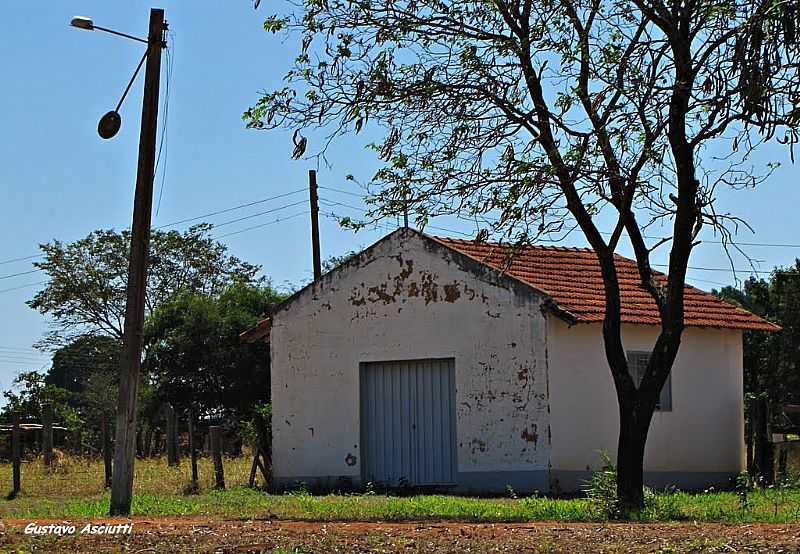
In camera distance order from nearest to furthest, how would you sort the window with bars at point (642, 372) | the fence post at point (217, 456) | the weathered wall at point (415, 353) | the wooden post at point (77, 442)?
the weathered wall at point (415, 353) → the window with bars at point (642, 372) → the fence post at point (217, 456) → the wooden post at point (77, 442)

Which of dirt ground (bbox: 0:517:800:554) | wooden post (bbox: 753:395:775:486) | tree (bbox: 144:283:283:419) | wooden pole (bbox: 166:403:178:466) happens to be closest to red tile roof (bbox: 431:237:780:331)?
wooden post (bbox: 753:395:775:486)

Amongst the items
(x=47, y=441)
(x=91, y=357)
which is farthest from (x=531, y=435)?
(x=91, y=357)

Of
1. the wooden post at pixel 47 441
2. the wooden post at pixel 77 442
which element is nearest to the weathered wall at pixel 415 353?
the wooden post at pixel 47 441

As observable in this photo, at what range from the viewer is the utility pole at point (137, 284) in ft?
56.3

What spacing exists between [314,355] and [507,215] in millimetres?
9583

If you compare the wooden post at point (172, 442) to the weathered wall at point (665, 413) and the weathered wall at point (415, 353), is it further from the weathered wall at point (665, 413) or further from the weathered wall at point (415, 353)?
the weathered wall at point (665, 413)

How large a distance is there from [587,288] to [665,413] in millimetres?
2713

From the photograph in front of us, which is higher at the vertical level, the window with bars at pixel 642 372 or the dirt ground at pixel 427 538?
the window with bars at pixel 642 372

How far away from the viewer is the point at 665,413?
77.4 feet

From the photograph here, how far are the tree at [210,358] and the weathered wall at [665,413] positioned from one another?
16549mm

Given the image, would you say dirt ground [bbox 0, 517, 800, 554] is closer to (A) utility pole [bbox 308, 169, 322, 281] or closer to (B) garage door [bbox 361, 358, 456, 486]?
(B) garage door [bbox 361, 358, 456, 486]

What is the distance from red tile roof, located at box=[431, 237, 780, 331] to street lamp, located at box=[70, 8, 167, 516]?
6862mm

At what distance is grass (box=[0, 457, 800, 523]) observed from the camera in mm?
16094

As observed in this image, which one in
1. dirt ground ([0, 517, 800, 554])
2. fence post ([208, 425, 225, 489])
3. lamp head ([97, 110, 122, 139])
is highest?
lamp head ([97, 110, 122, 139])
